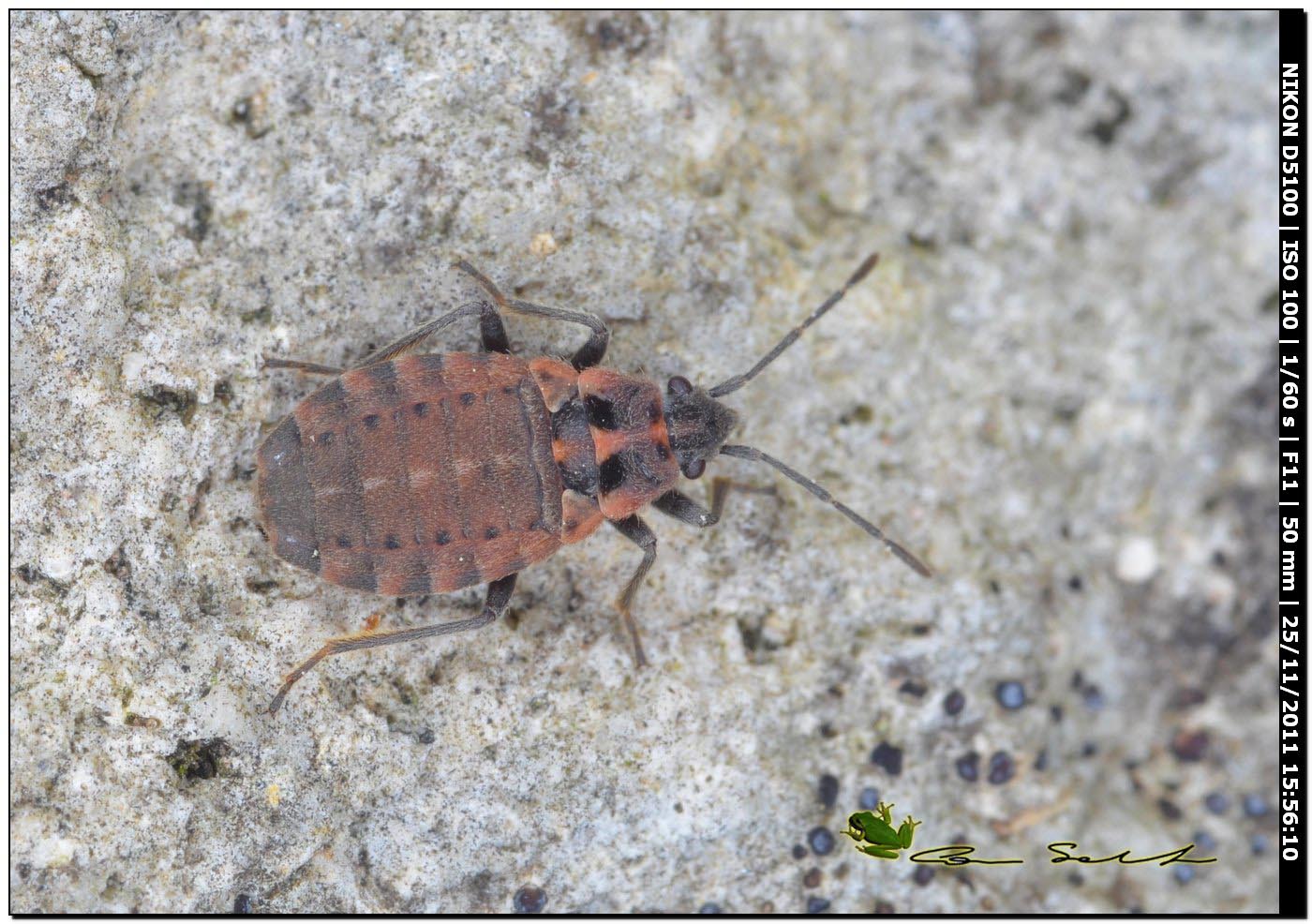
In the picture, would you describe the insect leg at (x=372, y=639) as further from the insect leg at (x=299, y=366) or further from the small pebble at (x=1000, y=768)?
the small pebble at (x=1000, y=768)

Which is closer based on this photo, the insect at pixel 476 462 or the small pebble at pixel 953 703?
the insect at pixel 476 462

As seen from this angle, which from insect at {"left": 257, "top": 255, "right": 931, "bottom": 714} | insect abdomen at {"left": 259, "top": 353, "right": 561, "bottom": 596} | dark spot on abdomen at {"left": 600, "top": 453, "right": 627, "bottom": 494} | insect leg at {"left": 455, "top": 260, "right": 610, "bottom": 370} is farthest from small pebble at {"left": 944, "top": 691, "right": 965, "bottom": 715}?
insect leg at {"left": 455, "top": 260, "right": 610, "bottom": 370}

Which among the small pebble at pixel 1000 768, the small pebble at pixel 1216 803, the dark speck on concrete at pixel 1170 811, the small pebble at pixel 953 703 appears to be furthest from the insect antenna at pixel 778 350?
the small pebble at pixel 1216 803

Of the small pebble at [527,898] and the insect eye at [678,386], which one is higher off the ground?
the insect eye at [678,386]

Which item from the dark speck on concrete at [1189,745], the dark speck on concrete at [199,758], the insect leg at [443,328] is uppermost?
the insect leg at [443,328]

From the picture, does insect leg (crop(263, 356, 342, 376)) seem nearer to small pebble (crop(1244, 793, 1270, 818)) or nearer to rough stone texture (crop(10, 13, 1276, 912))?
rough stone texture (crop(10, 13, 1276, 912))

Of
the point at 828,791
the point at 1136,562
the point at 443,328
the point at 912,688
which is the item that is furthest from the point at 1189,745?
the point at 443,328
